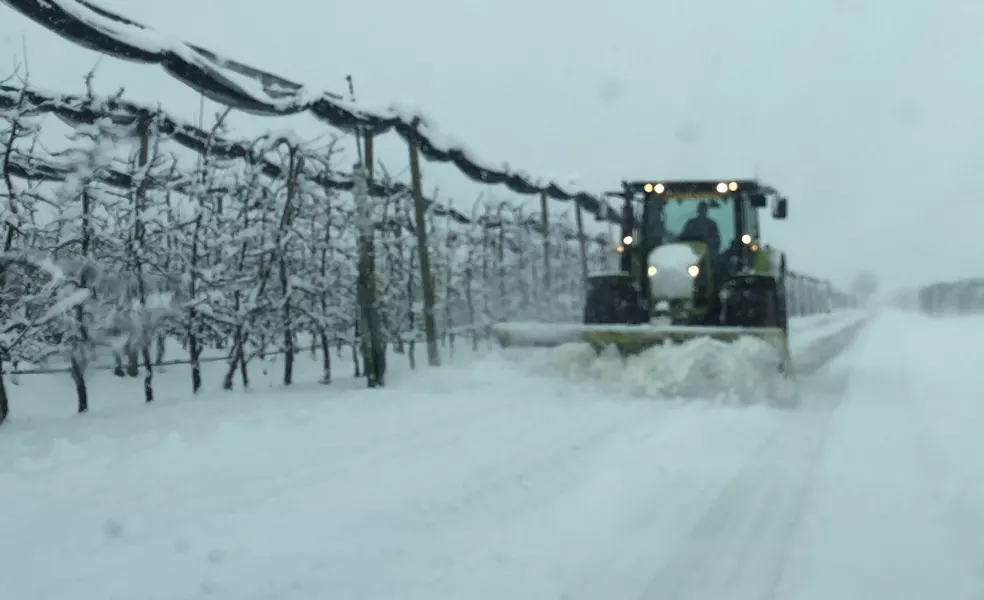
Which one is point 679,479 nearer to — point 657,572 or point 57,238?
point 657,572

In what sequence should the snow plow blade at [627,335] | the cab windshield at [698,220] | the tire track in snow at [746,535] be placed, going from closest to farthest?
the tire track in snow at [746,535] → the snow plow blade at [627,335] → the cab windshield at [698,220]

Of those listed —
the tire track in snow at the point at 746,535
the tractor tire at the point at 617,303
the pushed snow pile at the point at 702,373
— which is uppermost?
the tractor tire at the point at 617,303

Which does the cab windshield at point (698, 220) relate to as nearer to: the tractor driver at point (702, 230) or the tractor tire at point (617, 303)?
the tractor driver at point (702, 230)

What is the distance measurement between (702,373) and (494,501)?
4815mm

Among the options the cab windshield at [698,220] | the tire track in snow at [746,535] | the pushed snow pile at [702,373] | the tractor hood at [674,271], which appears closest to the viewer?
the tire track in snow at [746,535]

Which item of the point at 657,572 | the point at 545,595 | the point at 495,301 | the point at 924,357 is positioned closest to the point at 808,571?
the point at 657,572

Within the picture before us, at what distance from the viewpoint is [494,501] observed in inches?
193

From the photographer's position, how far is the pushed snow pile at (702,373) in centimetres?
901

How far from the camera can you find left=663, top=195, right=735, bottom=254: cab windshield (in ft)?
38.1

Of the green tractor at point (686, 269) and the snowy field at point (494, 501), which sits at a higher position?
the green tractor at point (686, 269)

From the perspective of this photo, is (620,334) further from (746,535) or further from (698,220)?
(746,535)

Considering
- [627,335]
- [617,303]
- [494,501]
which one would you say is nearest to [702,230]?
[617,303]

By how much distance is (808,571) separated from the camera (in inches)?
150

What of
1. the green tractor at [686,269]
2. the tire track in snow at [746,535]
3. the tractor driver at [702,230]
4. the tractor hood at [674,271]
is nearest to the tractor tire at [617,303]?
the green tractor at [686,269]
